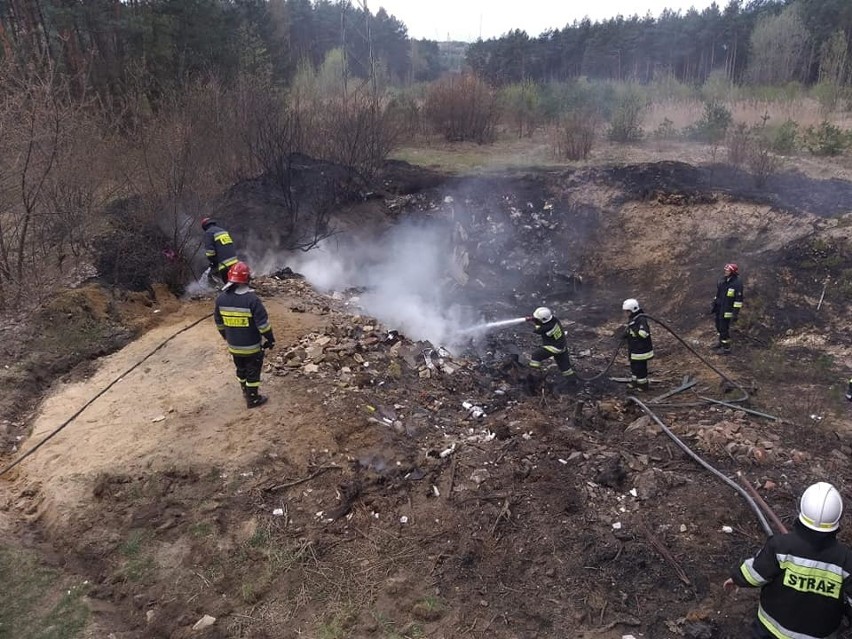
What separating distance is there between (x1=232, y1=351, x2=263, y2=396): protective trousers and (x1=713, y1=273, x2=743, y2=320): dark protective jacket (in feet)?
23.4

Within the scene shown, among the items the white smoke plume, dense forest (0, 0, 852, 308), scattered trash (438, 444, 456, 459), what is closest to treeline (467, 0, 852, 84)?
dense forest (0, 0, 852, 308)

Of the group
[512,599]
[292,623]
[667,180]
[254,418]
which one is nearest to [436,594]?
[512,599]

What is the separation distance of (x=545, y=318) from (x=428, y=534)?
395 cm

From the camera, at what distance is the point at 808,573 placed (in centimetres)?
297

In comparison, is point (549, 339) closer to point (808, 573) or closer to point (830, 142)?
point (808, 573)

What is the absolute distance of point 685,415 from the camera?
283 inches

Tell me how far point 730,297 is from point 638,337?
2.14 meters

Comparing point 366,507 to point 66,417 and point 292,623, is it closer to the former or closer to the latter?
point 292,623

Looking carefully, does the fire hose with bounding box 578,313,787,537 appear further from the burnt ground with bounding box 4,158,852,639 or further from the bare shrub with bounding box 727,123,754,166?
the bare shrub with bounding box 727,123,754,166

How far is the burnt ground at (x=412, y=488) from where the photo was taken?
4.25 meters

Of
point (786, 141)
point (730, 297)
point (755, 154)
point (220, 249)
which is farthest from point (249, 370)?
point (786, 141)

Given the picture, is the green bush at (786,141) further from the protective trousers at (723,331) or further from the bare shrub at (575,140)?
the protective trousers at (723,331)

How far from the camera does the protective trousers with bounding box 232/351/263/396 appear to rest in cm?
607

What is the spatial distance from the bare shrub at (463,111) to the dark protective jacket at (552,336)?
15.1 m
